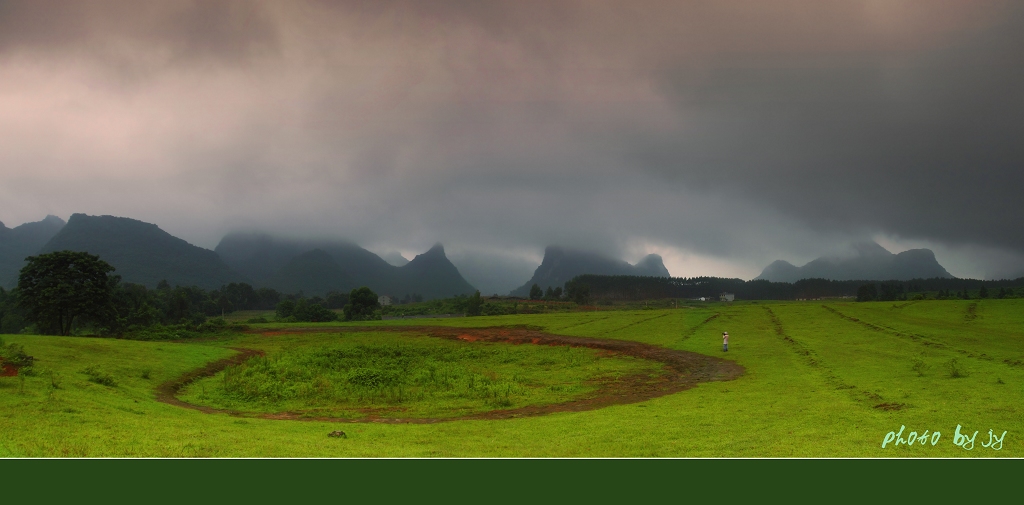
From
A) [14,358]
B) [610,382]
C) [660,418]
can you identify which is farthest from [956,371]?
[14,358]

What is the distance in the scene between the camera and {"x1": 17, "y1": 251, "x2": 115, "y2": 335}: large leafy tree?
51.1 m

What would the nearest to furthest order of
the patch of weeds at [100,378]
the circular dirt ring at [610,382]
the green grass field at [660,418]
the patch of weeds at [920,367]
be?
1. the green grass field at [660,418]
2. the circular dirt ring at [610,382]
3. the patch of weeds at [100,378]
4. the patch of weeds at [920,367]

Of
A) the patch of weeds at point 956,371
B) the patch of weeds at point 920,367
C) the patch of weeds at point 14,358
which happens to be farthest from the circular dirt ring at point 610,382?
the patch of weeds at point 956,371

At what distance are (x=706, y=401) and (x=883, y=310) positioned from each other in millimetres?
45526

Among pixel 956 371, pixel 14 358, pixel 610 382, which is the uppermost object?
pixel 14 358

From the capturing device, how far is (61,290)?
169 ft

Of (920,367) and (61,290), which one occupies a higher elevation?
(61,290)

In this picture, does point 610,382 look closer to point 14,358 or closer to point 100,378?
point 100,378

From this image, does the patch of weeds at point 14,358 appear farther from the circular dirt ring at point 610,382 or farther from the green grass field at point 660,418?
the circular dirt ring at point 610,382

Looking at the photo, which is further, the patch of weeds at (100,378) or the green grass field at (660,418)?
the patch of weeds at (100,378)

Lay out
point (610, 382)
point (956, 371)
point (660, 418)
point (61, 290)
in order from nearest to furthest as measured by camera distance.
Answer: point (660, 418) → point (956, 371) → point (610, 382) → point (61, 290)

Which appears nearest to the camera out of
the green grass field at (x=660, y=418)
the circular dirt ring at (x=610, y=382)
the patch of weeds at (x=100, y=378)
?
the green grass field at (x=660, y=418)

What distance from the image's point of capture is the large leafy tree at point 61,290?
51125 mm

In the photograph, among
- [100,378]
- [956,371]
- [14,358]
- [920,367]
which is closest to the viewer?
[956,371]
